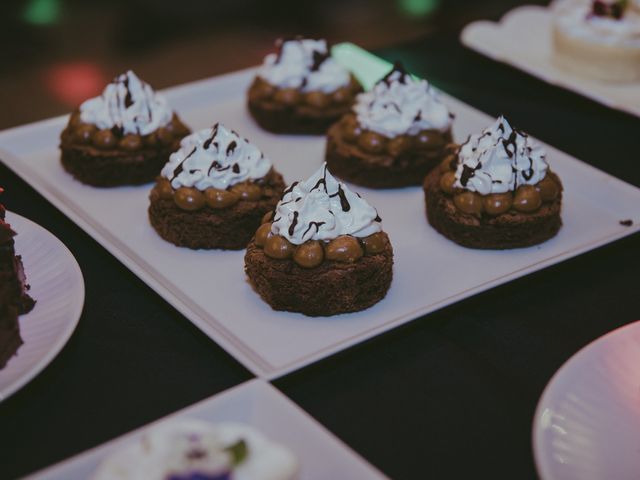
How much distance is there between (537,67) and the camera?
14.4ft

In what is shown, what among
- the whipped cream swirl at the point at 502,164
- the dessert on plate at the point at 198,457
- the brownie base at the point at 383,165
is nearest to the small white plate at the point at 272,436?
the dessert on plate at the point at 198,457

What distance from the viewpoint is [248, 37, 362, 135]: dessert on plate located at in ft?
12.8

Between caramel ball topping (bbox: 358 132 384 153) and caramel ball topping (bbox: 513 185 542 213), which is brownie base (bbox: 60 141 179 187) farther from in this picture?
caramel ball topping (bbox: 513 185 542 213)

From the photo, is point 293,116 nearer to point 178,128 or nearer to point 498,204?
point 178,128

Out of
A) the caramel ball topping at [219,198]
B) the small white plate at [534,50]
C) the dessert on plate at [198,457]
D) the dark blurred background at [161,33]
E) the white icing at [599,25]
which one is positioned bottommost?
the dark blurred background at [161,33]

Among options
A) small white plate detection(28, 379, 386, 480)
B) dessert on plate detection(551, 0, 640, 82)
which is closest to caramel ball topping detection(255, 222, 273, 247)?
small white plate detection(28, 379, 386, 480)

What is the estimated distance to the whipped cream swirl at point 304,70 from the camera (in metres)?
3.95

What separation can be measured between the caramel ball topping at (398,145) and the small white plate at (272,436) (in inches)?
59.6

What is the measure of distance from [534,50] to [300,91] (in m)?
1.40

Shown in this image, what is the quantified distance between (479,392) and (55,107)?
414cm

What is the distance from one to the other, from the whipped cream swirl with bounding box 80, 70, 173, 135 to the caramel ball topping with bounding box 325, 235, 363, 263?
1120mm

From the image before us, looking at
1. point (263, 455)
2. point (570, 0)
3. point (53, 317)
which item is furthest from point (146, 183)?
point (570, 0)

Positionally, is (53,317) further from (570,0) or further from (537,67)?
(570,0)

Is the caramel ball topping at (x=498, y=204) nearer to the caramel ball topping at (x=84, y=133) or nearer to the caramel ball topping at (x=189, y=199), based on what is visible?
the caramel ball topping at (x=189, y=199)
